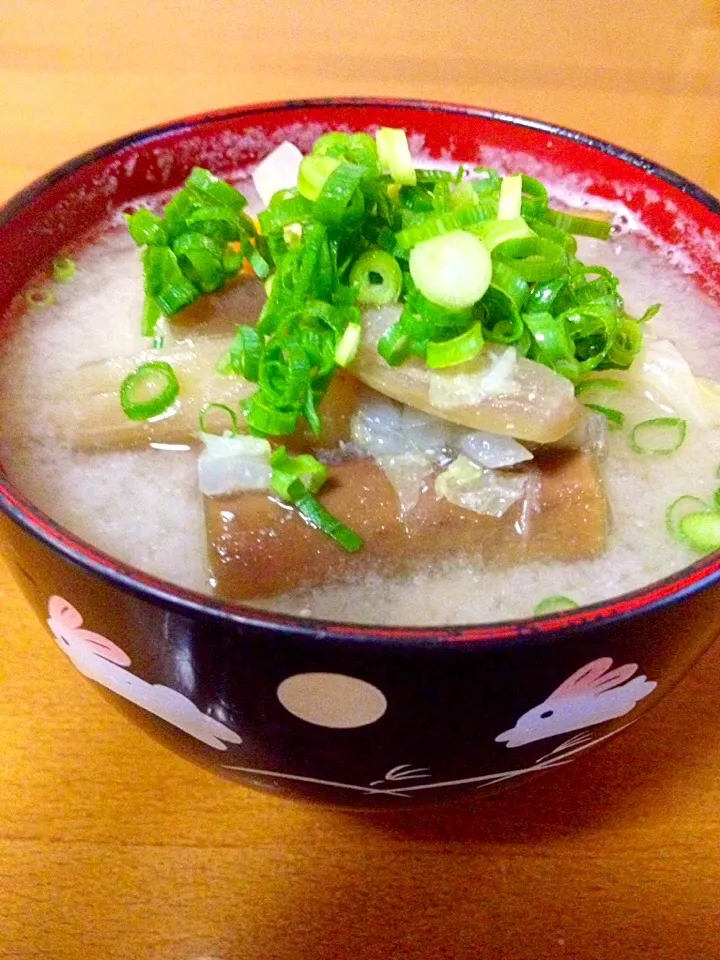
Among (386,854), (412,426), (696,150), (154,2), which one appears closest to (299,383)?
(412,426)

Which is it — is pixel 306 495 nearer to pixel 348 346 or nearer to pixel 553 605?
pixel 348 346

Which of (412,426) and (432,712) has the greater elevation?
(412,426)

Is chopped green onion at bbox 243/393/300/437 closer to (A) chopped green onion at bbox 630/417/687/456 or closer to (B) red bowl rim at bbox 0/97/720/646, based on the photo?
(B) red bowl rim at bbox 0/97/720/646

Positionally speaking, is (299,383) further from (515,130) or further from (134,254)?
(515,130)

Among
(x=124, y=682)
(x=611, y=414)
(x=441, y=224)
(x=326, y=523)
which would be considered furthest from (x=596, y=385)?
(x=124, y=682)

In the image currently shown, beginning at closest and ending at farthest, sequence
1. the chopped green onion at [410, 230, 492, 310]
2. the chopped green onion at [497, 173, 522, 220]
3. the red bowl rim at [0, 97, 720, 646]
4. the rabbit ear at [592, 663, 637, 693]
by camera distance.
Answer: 1. the red bowl rim at [0, 97, 720, 646]
2. the rabbit ear at [592, 663, 637, 693]
3. the chopped green onion at [410, 230, 492, 310]
4. the chopped green onion at [497, 173, 522, 220]

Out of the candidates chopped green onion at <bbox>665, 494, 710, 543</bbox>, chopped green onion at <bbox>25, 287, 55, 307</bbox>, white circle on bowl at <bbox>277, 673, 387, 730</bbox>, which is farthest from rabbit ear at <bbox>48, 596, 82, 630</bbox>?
chopped green onion at <bbox>665, 494, 710, 543</bbox>

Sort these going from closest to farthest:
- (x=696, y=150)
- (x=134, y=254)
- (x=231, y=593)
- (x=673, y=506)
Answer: (x=231, y=593)
(x=673, y=506)
(x=134, y=254)
(x=696, y=150)

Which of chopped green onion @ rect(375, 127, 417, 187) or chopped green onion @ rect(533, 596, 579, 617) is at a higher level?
chopped green onion @ rect(375, 127, 417, 187)
